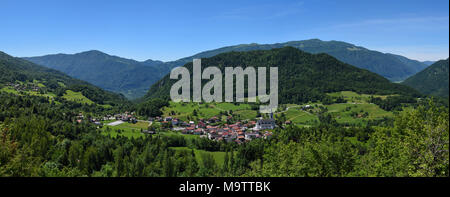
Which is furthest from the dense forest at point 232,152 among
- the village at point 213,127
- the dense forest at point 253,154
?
the village at point 213,127

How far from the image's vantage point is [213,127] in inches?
4149

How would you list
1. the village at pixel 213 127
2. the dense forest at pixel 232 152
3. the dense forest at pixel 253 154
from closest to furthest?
the dense forest at pixel 253 154, the dense forest at pixel 232 152, the village at pixel 213 127

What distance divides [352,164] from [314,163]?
14.4 feet

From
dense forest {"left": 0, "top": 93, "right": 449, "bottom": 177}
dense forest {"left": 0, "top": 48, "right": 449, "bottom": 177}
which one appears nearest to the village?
dense forest {"left": 0, "top": 93, "right": 449, "bottom": 177}

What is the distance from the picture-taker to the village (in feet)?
291

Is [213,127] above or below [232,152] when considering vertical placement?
below

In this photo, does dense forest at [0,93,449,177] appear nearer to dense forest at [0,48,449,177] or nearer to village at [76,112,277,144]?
dense forest at [0,48,449,177]

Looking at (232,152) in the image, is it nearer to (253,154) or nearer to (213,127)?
(253,154)

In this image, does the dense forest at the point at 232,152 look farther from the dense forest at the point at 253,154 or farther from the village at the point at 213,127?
the village at the point at 213,127

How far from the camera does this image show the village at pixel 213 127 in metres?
88.6

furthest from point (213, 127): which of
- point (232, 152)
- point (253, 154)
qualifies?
point (253, 154)
